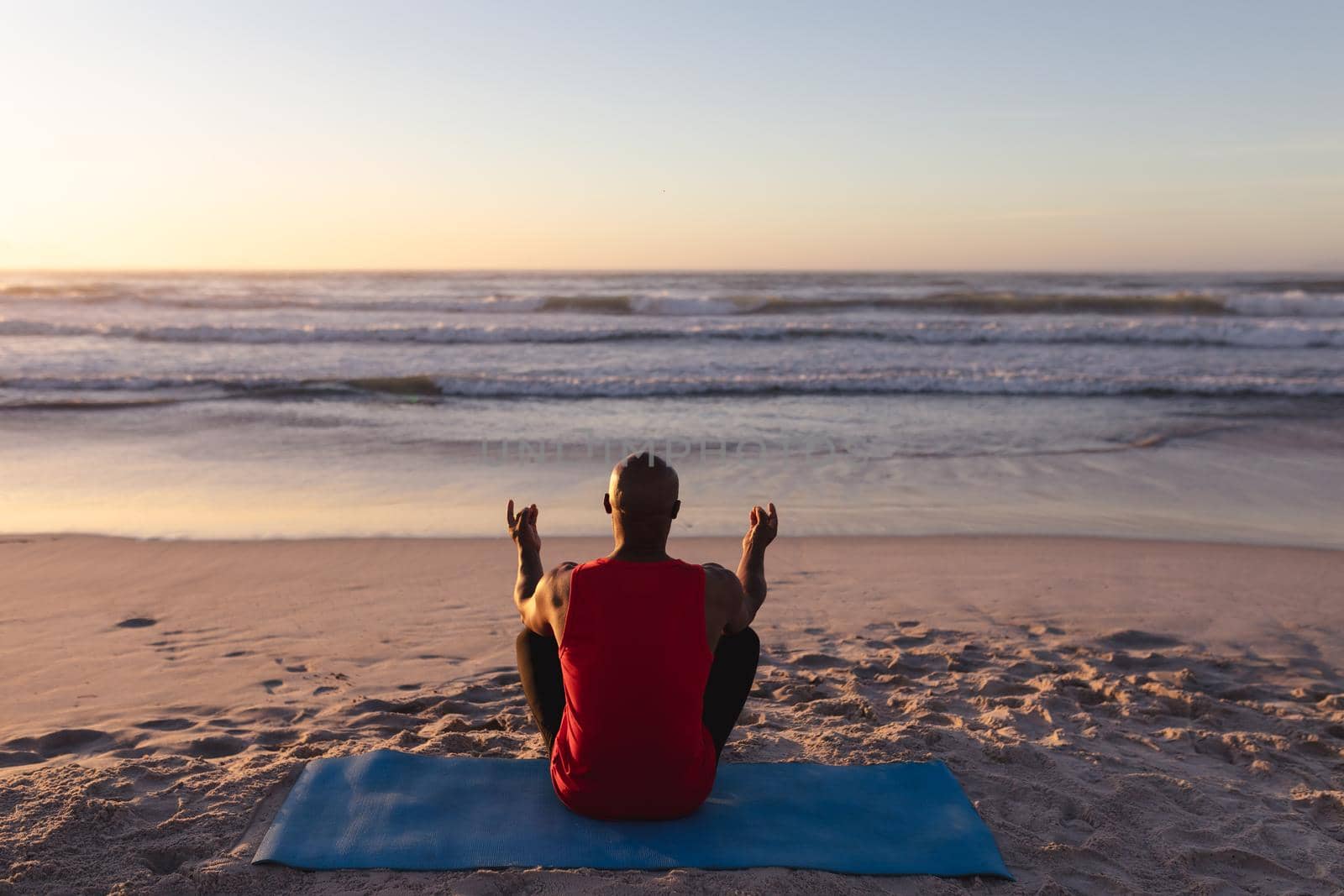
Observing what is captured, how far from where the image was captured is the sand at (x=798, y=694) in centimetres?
291

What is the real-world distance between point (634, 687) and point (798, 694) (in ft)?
5.78

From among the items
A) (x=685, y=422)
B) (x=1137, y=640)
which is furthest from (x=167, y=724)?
(x=685, y=422)

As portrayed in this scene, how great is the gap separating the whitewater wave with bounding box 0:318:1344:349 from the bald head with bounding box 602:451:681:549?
1916 centimetres

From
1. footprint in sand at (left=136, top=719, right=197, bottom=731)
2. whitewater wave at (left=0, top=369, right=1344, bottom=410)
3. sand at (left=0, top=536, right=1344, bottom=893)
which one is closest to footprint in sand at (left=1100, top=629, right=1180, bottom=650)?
sand at (left=0, top=536, right=1344, bottom=893)

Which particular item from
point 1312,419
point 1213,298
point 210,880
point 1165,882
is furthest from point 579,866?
point 1213,298

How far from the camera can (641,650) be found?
8.87 ft

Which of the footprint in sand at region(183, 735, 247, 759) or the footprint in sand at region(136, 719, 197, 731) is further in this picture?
the footprint in sand at region(136, 719, 197, 731)

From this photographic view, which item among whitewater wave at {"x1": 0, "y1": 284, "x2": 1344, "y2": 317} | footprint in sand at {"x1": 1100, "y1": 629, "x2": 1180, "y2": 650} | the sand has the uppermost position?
whitewater wave at {"x1": 0, "y1": 284, "x2": 1344, "y2": 317}

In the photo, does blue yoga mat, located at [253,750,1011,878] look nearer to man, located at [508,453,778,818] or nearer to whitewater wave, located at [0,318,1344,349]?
man, located at [508,453,778,818]

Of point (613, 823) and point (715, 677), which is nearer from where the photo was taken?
point (613, 823)

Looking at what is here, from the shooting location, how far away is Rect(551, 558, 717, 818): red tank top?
2.68m

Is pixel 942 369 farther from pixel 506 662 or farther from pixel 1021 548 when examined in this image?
pixel 506 662

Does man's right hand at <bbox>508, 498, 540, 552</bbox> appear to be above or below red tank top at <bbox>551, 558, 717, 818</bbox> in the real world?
above

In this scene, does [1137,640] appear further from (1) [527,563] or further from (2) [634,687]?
(1) [527,563]
